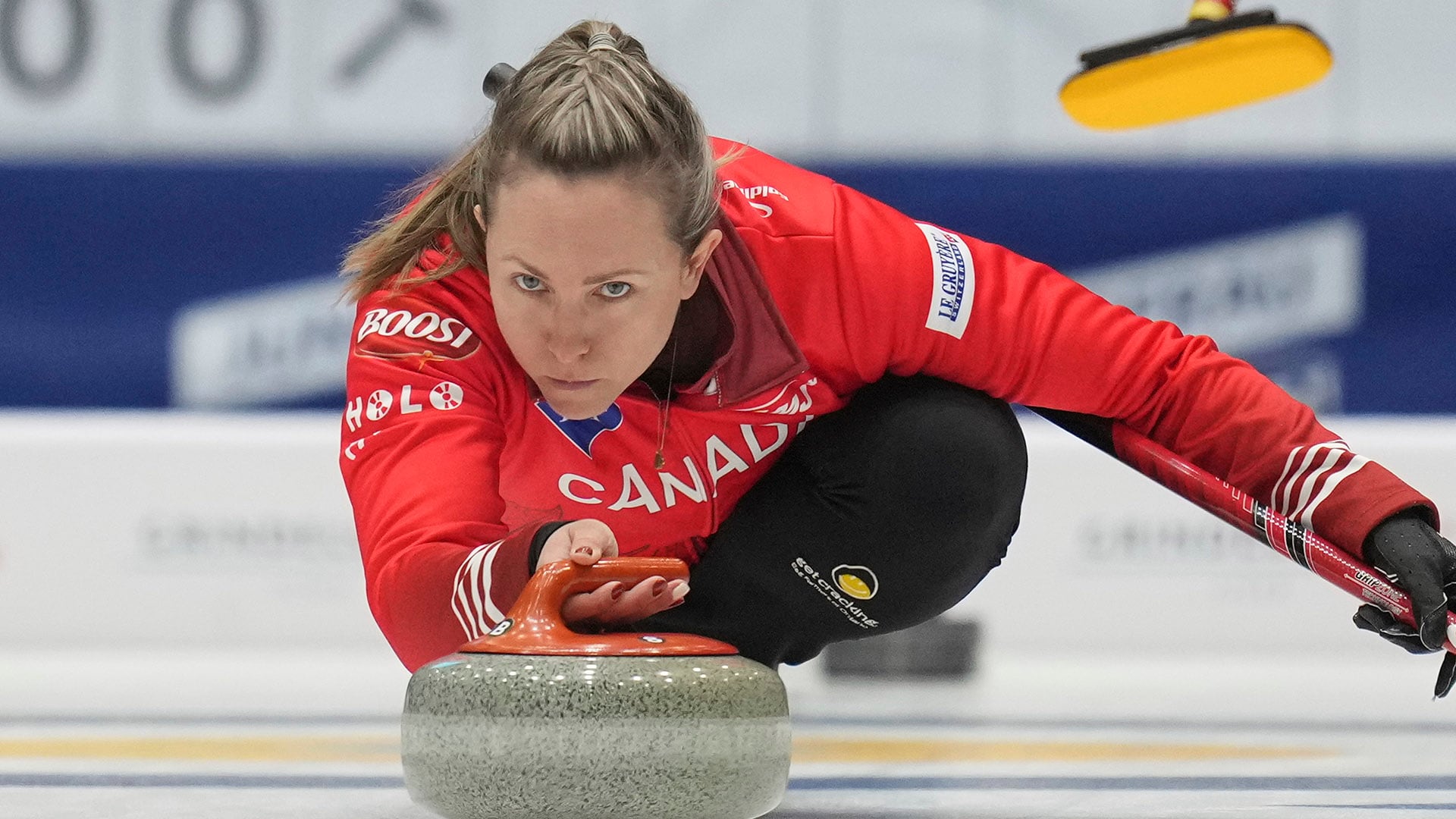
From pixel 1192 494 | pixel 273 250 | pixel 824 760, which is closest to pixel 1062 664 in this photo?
pixel 824 760

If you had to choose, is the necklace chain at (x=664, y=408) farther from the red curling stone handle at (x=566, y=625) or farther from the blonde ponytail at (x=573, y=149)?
the red curling stone handle at (x=566, y=625)

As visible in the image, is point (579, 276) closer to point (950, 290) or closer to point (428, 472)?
point (428, 472)

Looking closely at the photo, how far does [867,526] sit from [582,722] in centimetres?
65

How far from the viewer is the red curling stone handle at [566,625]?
1099 millimetres

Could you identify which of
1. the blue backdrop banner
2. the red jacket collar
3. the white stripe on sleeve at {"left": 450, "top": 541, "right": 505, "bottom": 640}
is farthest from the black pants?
the blue backdrop banner

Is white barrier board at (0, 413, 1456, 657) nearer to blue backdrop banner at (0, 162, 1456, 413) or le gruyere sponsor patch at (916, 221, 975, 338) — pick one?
blue backdrop banner at (0, 162, 1456, 413)

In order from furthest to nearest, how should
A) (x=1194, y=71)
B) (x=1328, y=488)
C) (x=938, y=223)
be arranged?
(x=938, y=223), (x=1194, y=71), (x=1328, y=488)

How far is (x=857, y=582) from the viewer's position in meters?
1.71

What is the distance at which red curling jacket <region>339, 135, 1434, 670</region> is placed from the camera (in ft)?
4.48

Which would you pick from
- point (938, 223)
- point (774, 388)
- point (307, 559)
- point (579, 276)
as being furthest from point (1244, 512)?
point (938, 223)

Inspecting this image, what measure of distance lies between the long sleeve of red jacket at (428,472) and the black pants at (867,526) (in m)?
0.36

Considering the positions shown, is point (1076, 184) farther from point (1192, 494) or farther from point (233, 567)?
point (1192, 494)

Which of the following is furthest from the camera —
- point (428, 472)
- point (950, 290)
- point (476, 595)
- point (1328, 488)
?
point (950, 290)

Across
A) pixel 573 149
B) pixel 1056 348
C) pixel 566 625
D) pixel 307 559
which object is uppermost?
pixel 573 149
